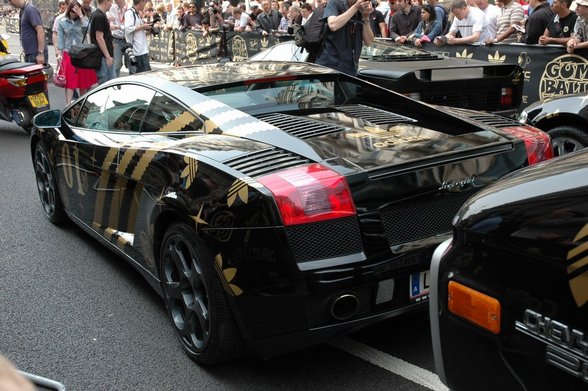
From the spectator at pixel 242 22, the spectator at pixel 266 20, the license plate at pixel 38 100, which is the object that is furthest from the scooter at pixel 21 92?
the spectator at pixel 266 20

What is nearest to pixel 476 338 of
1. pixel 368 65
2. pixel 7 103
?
pixel 368 65

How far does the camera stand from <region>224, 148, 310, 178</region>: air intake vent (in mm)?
3025

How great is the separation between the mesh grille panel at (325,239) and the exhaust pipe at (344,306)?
18 cm

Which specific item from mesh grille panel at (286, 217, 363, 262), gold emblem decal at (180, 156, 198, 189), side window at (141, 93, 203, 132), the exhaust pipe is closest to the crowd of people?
side window at (141, 93, 203, 132)

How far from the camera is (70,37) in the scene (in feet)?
38.1

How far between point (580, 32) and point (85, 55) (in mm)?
6702

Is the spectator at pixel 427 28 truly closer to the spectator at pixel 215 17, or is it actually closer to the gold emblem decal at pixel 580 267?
the spectator at pixel 215 17

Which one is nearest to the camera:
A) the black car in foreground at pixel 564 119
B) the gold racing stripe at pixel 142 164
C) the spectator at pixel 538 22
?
the gold racing stripe at pixel 142 164

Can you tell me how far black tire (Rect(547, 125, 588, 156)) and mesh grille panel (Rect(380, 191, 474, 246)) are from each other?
2879 mm

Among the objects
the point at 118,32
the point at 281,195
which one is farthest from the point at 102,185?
the point at 118,32

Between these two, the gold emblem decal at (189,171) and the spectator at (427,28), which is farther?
the spectator at (427,28)

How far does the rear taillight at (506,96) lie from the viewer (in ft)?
23.8

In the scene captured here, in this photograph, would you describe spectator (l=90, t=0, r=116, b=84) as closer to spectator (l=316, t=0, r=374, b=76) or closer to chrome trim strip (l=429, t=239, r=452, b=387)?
spectator (l=316, t=0, r=374, b=76)

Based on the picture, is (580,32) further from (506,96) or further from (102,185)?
(102,185)
